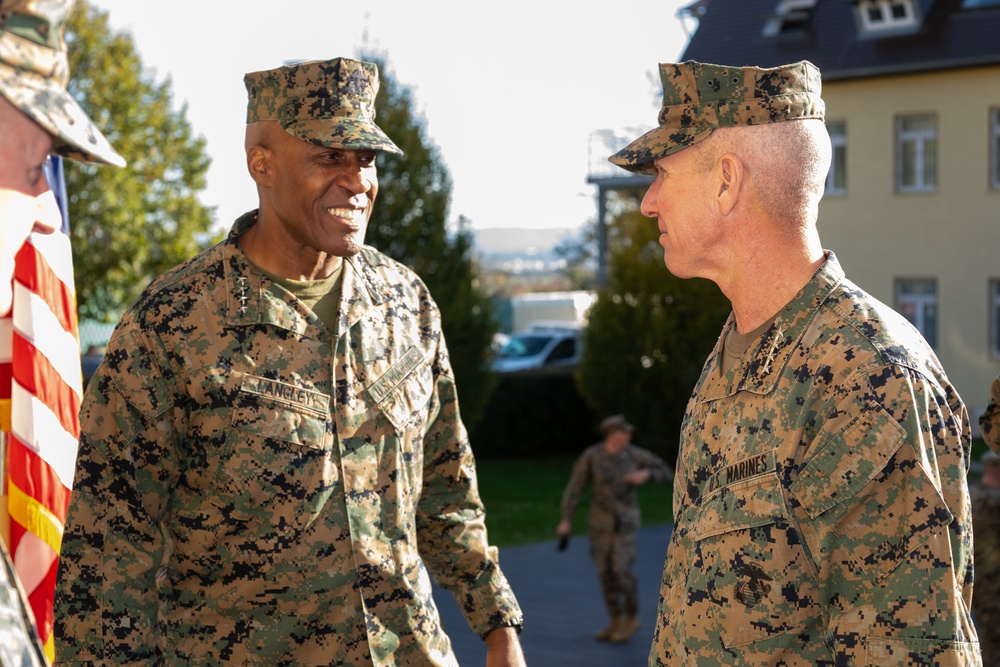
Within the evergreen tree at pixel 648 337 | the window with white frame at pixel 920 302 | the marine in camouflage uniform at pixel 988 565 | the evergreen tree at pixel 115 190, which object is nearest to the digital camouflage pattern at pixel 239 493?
the marine in camouflage uniform at pixel 988 565

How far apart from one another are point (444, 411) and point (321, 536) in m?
0.64

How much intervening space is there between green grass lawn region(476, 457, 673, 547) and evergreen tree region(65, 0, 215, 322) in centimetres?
696

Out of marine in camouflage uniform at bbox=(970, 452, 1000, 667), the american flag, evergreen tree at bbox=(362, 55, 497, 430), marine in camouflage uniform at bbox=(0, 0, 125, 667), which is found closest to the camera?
marine in camouflage uniform at bbox=(0, 0, 125, 667)

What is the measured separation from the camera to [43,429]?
4.08 m

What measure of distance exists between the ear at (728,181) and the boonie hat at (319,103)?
1021 mm

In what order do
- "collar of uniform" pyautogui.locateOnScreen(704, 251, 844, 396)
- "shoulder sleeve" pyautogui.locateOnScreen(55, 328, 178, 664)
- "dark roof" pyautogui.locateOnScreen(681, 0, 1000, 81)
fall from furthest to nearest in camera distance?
"dark roof" pyautogui.locateOnScreen(681, 0, 1000, 81)
"shoulder sleeve" pyautogui.locateOnScreen(55, 328, 178, 664)
"collar of uniform" pyautogui.locateOnScreen(704, 251, 844, 396)

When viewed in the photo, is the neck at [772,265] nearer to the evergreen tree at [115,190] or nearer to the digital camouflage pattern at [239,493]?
the digital camouflage pattern at [239,493]

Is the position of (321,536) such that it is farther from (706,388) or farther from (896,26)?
(896,26)

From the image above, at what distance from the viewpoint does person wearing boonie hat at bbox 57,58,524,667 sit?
316cm

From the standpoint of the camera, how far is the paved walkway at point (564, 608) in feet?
34.1

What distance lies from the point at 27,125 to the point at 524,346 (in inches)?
1260

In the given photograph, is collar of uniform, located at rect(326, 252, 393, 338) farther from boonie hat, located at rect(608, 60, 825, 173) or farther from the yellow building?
the yellow building

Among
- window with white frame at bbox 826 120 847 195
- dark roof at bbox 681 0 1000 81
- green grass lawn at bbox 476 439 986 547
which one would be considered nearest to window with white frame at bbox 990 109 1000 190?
dark roof at bbox 681 0 1000 81

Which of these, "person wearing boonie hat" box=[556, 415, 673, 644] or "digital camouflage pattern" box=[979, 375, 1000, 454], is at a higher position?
"digital camouflage pattern" box=[979, 375, 1000, 454]
